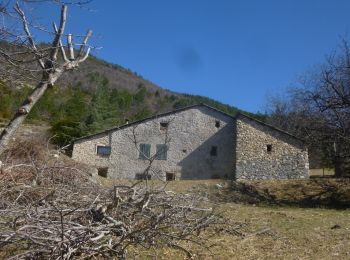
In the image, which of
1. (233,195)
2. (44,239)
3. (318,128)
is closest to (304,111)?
(318,128)

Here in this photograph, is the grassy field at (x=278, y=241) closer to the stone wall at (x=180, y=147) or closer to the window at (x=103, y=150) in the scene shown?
the stone wall at (x=180, y=147)

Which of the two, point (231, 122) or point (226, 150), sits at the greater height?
point (231, 122)

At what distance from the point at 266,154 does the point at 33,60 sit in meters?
23.8

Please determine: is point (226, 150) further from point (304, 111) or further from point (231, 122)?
point (304, 111)

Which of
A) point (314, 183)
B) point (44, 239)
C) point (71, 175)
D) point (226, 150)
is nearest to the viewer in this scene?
point (44, 239)

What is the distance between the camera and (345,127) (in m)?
14.8

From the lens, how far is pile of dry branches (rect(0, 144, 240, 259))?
15.5 feet

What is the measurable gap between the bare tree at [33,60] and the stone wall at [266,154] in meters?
22.1

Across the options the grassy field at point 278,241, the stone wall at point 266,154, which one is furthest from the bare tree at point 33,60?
the stone wall at point 266,154

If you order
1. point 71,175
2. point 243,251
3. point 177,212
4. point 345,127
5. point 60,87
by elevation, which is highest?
point 345,127

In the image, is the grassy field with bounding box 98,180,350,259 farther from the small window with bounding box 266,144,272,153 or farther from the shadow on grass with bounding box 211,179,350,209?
the small window with bounding box 266,144,272,153

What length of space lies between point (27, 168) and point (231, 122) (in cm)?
2222

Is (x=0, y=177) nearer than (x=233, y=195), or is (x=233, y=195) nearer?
(x=0, y=177)

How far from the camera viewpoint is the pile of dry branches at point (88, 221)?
4711mm
